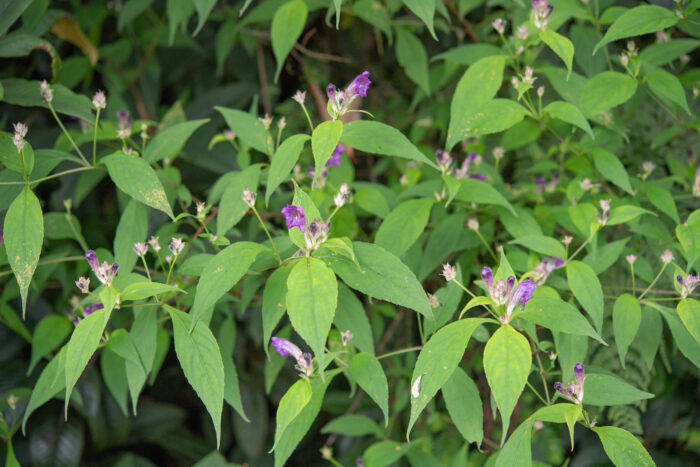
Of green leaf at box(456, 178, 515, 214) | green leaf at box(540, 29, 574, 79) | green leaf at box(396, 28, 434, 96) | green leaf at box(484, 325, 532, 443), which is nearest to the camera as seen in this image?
green leaf at box(484, 325, 532, 443)

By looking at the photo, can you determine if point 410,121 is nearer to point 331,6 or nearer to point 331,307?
point 331,6

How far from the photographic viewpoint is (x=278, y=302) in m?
1.09

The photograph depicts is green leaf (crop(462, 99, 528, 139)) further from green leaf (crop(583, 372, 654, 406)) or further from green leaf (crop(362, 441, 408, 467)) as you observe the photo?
green leaf (crop(362, 441, 408, 467))

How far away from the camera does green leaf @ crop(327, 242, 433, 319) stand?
98 centimetres

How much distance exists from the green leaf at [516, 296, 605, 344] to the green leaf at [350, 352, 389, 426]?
27cm

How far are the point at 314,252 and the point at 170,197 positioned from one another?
21.1 inches

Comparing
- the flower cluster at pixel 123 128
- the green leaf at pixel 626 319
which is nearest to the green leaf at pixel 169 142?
the flower cluster at pixel 123 128

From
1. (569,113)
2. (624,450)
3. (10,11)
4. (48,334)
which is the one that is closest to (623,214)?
(569,113)

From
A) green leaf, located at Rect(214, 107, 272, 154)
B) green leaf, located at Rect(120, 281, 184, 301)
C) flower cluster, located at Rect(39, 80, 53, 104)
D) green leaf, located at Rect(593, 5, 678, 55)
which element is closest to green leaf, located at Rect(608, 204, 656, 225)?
green leaf, located at Rect(593, 5, 678, 55)

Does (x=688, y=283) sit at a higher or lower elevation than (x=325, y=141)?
lower

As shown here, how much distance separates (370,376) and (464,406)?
0.18 meters

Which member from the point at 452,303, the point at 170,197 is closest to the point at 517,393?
the point at 452,303

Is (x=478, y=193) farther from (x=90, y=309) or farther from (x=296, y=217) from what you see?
(x=90, y=309)

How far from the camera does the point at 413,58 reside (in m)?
1.85
